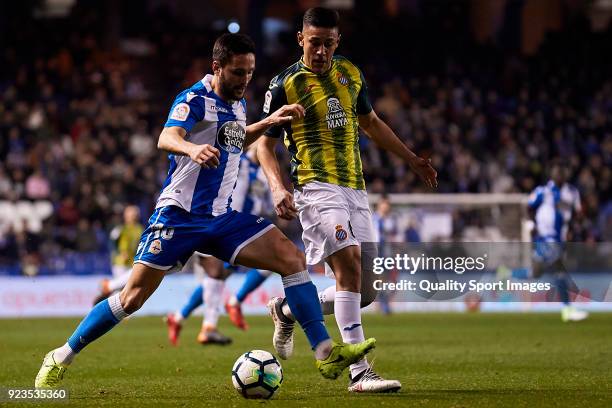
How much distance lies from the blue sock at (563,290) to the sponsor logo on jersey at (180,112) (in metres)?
9.59

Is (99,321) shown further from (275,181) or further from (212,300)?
(212,300)

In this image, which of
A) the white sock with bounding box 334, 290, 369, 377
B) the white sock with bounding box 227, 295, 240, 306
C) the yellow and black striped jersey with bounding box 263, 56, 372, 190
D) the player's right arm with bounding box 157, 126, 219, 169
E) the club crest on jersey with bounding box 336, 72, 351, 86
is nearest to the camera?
the player's right arm with bounding box 157, 126, 219, 169

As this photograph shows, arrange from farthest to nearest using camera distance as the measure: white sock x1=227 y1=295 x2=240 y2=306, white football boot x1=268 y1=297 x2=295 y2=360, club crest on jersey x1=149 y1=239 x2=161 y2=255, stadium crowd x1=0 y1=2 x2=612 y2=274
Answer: stadium crowd x1=0 y1=2 x2=612 y2=274 < white sock x1=227 y1=295 x2=240 y2=306 < white football boot x1=268 y1=297 x2=295 y2=360 < club crest on jersey x1=149 y1=239 x2=161 y2=255

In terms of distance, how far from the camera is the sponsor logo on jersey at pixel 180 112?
6912 mm

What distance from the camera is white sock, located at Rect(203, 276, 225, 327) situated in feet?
39.6

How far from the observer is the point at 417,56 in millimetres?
28156

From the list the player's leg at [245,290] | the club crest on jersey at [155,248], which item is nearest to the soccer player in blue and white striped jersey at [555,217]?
the player's leg at [245,290]

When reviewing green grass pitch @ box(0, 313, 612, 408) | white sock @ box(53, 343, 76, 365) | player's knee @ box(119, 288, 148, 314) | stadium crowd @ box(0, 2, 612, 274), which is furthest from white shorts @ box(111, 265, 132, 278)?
player's knee @ box(119, 288, 148, 314)

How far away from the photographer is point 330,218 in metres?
7.41

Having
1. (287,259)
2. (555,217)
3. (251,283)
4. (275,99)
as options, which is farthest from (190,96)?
(555,217)

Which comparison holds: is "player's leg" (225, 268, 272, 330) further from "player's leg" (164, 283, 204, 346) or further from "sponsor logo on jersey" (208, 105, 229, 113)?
"sponsor logo on jersey" (208, 105, 229, 113)

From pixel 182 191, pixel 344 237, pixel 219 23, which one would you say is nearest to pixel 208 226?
pixel 182 191

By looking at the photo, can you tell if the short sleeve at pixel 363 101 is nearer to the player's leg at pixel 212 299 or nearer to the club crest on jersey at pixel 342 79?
the club crest on jersey at pixel 342 79

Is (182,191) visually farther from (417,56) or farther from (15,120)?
(417,56)
